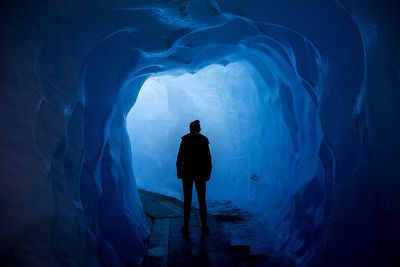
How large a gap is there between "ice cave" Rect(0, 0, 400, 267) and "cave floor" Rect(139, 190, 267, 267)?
43 centimetres

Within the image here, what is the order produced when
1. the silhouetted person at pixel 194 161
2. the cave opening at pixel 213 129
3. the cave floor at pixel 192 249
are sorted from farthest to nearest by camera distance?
the cave opening at pixel 213 129 → the silhouetted person at pixel 194 161 → the cave floor at pixel 192 249

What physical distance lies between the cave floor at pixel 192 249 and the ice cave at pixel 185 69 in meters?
0.43

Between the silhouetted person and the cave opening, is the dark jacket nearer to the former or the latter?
the silhouetted person

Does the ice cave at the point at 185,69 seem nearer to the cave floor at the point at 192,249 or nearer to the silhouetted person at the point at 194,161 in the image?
the cave floor at the point at 192,249

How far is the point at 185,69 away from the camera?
6840 millimetres

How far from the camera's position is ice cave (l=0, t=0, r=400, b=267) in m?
2.13

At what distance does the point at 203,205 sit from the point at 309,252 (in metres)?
1.59

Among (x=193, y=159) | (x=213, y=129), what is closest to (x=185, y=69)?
(x=193, y=159)

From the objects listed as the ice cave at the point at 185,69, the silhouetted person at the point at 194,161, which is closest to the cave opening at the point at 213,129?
the ice cave at the point at 185,69

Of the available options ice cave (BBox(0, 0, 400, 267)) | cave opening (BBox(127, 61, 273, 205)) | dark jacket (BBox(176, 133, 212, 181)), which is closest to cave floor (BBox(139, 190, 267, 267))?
ice cave (BBox(0, 0, 400, 267))

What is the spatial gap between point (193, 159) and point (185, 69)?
9.74ft

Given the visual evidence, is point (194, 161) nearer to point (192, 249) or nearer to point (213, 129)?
point (192, 249)

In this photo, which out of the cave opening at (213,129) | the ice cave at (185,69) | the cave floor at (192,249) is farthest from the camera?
the cave opening at (213,129)

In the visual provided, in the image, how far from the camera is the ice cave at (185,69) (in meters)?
2.13
